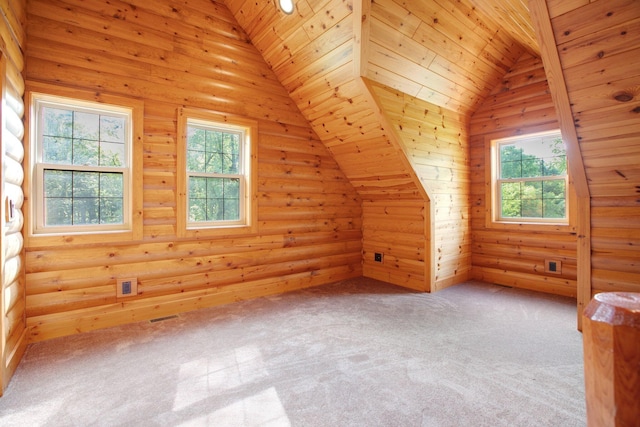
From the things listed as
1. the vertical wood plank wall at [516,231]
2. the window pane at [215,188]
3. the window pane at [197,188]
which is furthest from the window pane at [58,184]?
the vertical wood plank wall at [516,231]

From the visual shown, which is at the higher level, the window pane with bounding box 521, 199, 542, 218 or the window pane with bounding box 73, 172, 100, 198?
the window pane with bounding box 73, 172, 100, 198

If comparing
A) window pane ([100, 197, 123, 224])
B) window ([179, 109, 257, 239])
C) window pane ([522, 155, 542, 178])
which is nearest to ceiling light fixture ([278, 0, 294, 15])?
window ([179, 109, 257, 239])

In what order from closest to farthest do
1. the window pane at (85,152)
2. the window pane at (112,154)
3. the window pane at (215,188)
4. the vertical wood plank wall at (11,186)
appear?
the vertical wood plank wall at (11,186) → the window pane at (85,152) → the window pane at (112,154) → the window pane at (215,188)

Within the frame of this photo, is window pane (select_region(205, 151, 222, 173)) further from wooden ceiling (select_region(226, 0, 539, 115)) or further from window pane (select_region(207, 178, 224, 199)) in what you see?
Result: wooden ceiling (select_region(226, 0, 539, 115))

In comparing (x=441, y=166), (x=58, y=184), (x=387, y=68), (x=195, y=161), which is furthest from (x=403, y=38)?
(x=58, y=184)

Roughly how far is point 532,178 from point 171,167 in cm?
430

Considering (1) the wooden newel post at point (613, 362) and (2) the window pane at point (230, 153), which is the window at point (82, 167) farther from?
(1) the wooden newel post at point (613, 362)

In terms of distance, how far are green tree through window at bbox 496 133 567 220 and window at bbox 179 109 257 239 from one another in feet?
11.1

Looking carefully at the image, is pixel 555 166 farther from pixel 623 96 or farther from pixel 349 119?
pixel 349 119

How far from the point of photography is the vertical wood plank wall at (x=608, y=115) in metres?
1.71

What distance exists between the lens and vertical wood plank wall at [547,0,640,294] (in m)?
1.71

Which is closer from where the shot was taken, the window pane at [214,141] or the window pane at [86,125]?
the window pane at [86,125]

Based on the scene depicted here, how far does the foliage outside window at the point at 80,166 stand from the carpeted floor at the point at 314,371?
101 centimetres

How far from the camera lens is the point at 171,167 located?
3062mm
